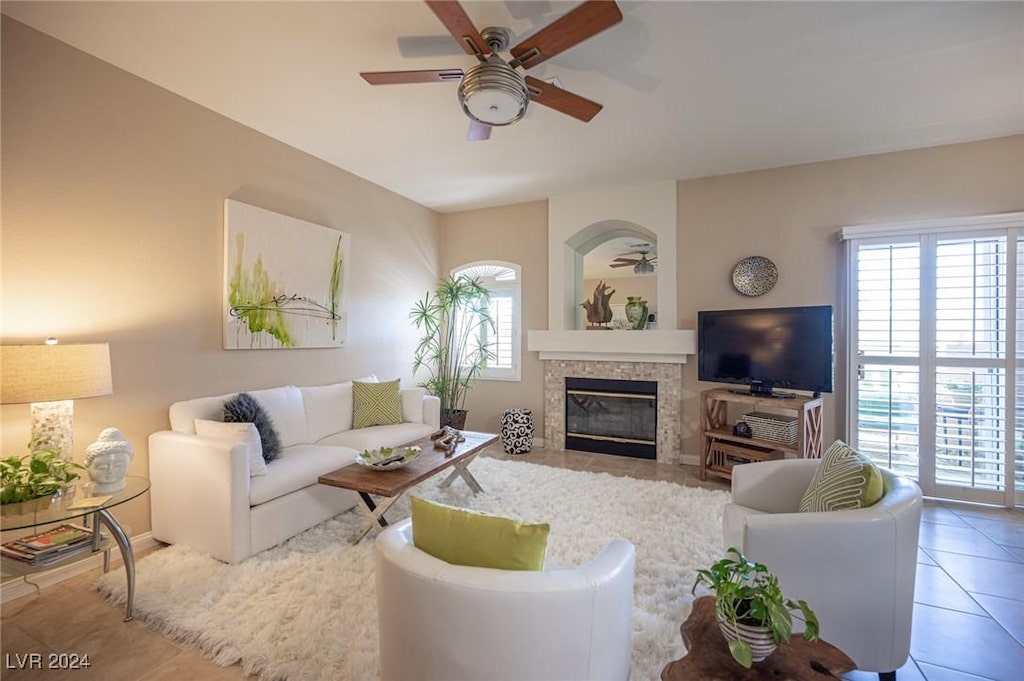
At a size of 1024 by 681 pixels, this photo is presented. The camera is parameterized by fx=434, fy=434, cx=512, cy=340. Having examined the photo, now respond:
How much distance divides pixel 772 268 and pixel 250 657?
4739 mm

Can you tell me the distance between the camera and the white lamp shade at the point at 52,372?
2.01 m

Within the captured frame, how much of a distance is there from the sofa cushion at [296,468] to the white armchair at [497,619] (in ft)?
5.61

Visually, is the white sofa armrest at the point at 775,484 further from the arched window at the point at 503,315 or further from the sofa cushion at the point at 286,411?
the arched window at the point at 503,315

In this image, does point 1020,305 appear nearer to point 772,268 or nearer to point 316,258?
point 772,268

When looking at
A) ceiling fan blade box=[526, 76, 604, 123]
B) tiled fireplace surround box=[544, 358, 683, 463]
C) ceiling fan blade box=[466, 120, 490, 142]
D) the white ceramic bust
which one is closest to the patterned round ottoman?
tiled fireplace surround box=[544, 358, 683, 463]

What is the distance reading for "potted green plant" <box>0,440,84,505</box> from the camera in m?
1.86

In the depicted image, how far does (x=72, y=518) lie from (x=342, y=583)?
1.18 meters

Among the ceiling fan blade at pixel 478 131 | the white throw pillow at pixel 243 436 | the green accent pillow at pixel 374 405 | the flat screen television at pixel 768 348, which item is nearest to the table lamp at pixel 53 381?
the white throw pillow at pixel 243 436

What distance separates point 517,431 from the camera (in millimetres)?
4973

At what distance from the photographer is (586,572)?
4.07 feet

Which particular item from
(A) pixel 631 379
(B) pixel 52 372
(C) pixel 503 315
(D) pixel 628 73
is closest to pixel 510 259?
(C) pixel 503 315

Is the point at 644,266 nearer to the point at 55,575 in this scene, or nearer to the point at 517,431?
the point at 517,431

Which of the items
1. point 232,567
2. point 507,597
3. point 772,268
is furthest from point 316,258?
point 772,268

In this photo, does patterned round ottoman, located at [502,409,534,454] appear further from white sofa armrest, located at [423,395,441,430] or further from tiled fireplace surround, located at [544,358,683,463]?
white sofa armrest, located at [423,395,441,430]
